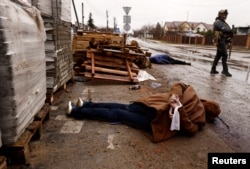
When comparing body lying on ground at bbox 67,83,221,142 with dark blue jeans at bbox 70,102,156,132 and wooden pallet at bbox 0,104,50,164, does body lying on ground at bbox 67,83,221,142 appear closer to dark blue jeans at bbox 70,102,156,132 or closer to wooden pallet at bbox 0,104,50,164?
dark blue jeans at bbox 70,102,156,132

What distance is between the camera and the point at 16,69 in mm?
2400

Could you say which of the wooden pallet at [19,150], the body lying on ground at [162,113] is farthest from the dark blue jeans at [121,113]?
the wooden pallet at [19,150]

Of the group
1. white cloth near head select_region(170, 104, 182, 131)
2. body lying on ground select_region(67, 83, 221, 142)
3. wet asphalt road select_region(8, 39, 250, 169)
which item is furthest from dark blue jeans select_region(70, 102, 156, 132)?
white cloth near head select_region(170, 104, 182, 131)

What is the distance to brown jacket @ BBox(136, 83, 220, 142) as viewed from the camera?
134 inches

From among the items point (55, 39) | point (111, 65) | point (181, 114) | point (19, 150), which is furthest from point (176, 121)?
point (111, 65)

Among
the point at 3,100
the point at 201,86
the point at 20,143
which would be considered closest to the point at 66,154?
the point at 20,143

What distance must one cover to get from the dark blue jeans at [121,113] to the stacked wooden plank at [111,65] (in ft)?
9.73

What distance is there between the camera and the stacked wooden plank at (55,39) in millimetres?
4715

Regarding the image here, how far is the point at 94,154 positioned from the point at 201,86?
4938 mm

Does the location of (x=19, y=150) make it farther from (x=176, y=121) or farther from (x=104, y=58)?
(x=104, y=58)

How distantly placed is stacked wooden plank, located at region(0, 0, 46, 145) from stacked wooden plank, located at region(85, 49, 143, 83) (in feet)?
13.5

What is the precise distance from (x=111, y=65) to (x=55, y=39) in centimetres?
292

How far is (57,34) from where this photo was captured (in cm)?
519

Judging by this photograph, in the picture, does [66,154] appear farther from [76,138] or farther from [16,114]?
[16,114]
